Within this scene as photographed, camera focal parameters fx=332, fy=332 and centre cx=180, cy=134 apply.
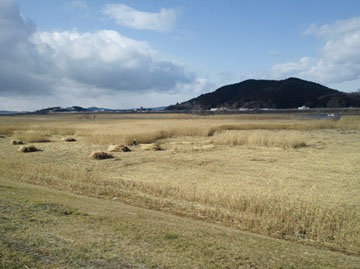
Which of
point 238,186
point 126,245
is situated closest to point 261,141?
point 238,186

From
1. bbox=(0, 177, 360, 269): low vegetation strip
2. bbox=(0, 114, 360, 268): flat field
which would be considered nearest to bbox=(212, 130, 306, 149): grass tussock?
bbox=(0, 114, 360, 268): flat field

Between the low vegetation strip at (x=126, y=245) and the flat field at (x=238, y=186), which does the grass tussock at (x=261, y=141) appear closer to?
the flat field at (x=238, y=186)

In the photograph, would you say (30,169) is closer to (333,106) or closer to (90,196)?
(90,196)

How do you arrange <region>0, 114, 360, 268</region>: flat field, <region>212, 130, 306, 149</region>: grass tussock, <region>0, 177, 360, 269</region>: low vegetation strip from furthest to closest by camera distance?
1. <region>212, 130, 306, 149</region>: grass tussock
2. <region>0, 114, 360, 268</region>: flat field
3. <region>0, 177, 360, 269</region>: low vegetation strip

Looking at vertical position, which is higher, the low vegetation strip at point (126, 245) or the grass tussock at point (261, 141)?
the low vegetation strip at point (126, 245)

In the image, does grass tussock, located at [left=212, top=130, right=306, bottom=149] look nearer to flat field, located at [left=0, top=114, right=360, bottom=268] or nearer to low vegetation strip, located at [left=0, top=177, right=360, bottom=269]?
flat field, located at [left=0, top=114, right=360, bottom=268]

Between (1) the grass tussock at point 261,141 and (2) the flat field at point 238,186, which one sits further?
(1) the grass tussock at point 261,141

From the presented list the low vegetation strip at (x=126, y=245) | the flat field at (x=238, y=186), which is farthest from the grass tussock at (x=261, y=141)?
the low vegetation strip at (x=126, y=245)

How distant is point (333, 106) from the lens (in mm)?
180125

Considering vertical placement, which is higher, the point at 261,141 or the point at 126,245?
the point at 126,245

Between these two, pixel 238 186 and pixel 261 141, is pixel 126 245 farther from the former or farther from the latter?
pixel 261 141

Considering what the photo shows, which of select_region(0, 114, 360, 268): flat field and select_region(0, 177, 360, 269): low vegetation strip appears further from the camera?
select_region(0, 114, 360, 268): flat field

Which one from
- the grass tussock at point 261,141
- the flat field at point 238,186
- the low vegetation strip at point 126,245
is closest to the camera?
the low vegetation strip at point 126,245

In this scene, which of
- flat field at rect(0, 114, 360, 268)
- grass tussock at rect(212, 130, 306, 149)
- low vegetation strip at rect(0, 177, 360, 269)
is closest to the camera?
low vegetation strip at rect(0, 177, 360, 269)
